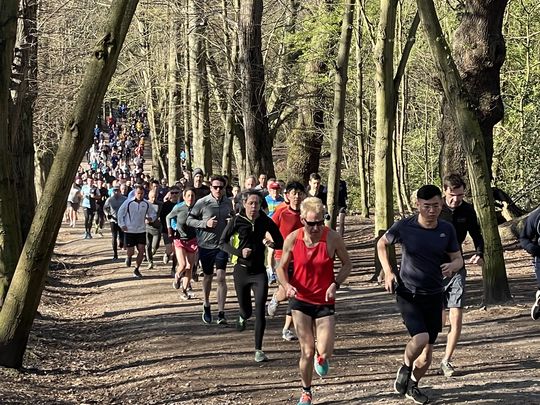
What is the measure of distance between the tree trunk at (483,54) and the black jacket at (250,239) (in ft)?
20.3

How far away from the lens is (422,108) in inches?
1751

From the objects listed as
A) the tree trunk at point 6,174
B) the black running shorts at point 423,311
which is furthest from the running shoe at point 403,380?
the tree trunk at point 6,174

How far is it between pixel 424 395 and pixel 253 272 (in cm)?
358

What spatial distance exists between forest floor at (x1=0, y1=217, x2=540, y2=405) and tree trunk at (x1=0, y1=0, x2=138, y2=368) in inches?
23.3

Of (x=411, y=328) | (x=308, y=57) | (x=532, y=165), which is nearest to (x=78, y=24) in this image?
(x=308, y=57)

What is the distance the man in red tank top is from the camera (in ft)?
29.0

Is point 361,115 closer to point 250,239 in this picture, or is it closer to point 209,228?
point 209,228

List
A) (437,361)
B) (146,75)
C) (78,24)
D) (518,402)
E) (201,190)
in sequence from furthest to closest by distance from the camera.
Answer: (146,75) → (78,24) → (201,190) → (437,361) → (518,402)

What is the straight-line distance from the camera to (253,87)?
22.6 m

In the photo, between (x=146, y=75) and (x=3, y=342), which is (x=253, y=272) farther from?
(x=146, y=75)

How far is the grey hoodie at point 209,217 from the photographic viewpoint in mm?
14328

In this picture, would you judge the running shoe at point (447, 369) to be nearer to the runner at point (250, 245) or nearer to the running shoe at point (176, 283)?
the runner at point (250, 245)

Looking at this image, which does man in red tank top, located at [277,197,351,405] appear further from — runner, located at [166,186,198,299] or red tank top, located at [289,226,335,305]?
runner, located at [166,186,198,299]

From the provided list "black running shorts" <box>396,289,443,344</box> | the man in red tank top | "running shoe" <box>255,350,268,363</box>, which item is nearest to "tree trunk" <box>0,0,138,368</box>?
"running shoe" <box>255,350,268,363</box>
